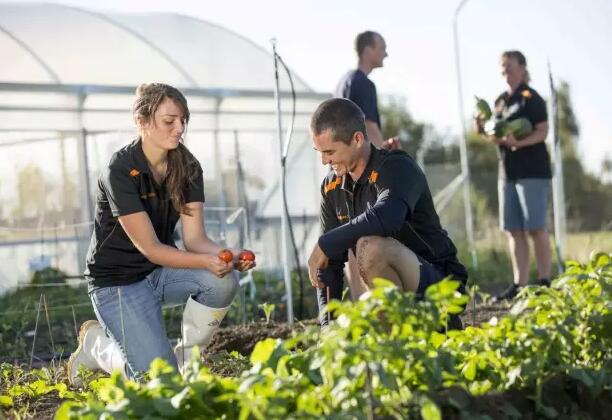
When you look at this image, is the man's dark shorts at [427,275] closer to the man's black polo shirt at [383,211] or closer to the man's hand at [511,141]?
the man's black polo shirt at [383,211]

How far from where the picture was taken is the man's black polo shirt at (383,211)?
402cm

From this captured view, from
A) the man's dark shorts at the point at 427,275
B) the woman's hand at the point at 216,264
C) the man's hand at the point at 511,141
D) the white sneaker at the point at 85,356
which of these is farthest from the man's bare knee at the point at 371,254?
the man's hand at the point at 511,141

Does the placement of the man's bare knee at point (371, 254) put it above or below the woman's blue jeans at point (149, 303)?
above

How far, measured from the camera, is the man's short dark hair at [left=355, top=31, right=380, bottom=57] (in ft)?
23.4

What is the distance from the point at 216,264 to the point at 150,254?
25cm

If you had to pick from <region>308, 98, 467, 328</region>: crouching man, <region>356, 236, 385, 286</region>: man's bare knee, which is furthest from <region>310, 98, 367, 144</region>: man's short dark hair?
<region>356, 236, 385, 286</region>: man's bare knee

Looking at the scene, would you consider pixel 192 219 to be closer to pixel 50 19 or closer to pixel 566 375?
pixel 566 375

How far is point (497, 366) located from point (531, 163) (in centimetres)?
520

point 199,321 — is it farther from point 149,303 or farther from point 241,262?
point 241,262

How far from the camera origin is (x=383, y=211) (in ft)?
13.1

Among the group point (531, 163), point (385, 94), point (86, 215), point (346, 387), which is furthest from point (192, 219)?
point (385, 94)

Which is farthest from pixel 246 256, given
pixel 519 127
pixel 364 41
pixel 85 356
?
pixel 519 127

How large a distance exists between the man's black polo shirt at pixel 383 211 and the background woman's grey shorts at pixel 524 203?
347 centimetres

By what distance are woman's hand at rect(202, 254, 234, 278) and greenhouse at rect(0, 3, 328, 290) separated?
438cm
